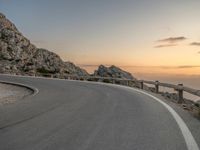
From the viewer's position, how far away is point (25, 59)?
91375 millimetres

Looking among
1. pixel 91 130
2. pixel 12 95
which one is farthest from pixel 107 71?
pixel 91 130

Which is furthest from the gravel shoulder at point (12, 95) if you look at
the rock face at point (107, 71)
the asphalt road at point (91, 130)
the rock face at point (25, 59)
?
the rock face at point (25, 59)

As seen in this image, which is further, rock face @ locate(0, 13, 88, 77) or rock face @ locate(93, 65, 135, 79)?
rock face @ locate(0, 13, 88, 77)

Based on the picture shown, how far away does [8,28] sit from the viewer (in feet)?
365

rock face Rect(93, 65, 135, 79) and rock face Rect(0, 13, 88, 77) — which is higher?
rock face Rect(0, 13, 88, 77)

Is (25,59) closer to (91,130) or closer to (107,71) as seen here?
(107,71)

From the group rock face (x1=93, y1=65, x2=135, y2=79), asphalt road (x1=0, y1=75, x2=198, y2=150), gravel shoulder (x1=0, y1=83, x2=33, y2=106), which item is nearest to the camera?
asphalt road (x1=0, y1=75, x2=198, y2=150)

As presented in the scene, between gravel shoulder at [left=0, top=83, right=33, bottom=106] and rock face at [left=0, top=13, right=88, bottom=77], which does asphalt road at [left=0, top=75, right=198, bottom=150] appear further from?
rock face at [left=0, top=13, right=88, bottom=77]

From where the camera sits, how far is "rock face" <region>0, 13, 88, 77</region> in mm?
82613

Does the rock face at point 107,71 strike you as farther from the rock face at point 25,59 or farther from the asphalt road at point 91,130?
the asphalt road at point 91,130

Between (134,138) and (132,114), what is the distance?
4449mm

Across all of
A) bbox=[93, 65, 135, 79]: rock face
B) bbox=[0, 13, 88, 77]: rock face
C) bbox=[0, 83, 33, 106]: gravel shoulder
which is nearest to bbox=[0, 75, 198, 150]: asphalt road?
bbox=[0, 83, 33, 106]: gravel shoulder

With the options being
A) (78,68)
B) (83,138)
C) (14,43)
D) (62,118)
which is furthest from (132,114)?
(14,43)

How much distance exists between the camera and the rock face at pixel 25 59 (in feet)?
271
